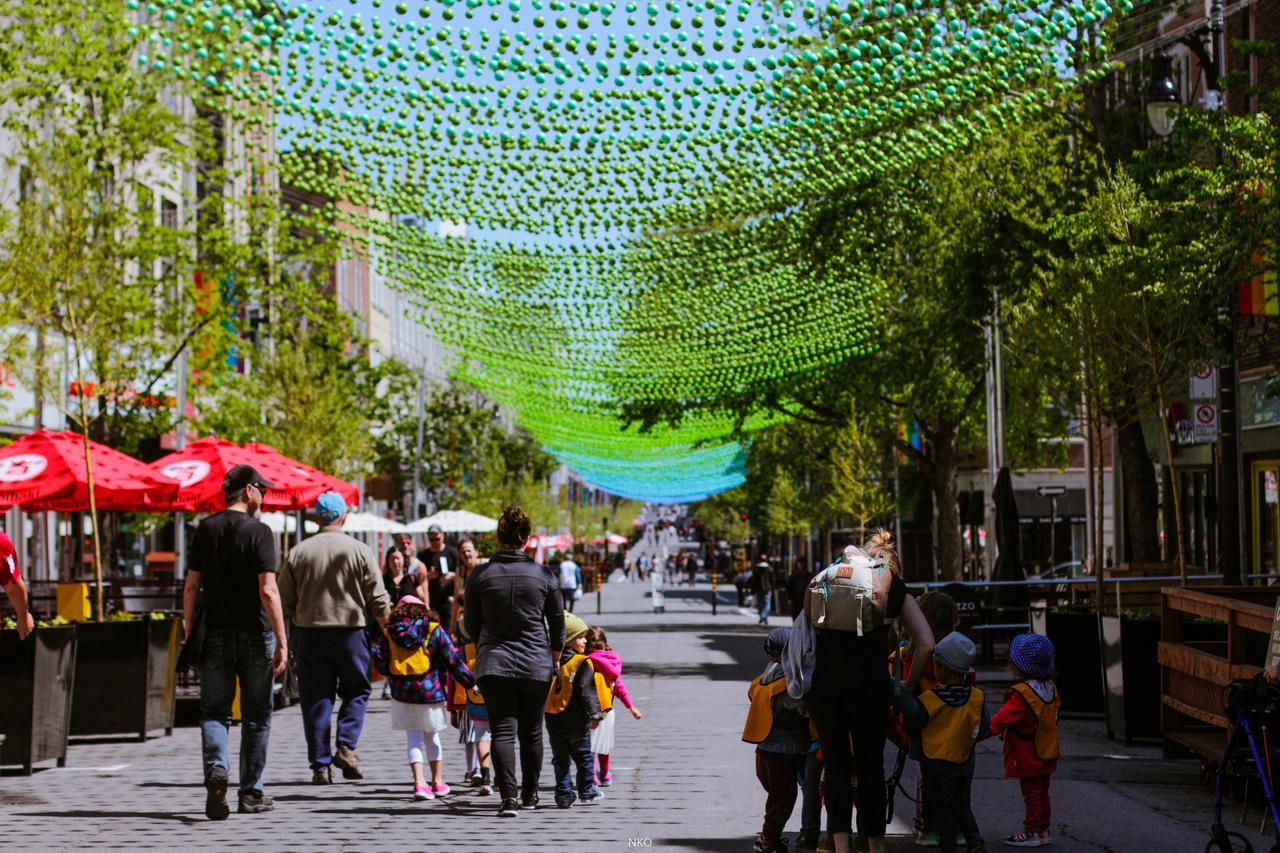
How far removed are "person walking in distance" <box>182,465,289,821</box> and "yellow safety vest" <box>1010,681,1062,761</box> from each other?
13.5 ft

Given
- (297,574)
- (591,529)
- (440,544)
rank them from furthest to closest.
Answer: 1. (591,529)
2. (440,544)
3. (297,574)

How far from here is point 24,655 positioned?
44.2ft

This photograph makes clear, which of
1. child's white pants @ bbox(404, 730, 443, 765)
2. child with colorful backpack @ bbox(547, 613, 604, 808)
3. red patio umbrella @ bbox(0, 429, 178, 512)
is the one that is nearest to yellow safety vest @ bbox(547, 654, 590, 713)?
child with colorful backpack @ bbox(547, 613, 604, 808)

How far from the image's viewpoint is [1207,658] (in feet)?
38.4

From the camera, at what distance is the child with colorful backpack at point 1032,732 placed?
9.99m

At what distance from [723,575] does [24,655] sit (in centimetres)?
10714

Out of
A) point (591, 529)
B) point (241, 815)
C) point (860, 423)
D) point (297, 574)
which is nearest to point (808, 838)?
point (241, 815)

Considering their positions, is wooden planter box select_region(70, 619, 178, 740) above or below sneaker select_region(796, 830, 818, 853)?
above

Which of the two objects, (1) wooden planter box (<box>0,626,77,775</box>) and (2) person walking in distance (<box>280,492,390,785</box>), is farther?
(1) wooden planter box (<box>0,626,77,775</box>)

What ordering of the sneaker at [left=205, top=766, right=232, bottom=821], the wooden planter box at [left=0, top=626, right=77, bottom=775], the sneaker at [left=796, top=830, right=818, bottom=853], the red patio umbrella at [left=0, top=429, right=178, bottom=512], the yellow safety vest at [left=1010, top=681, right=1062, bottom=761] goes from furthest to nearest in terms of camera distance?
the red patio umbrella at [left=0, top=429, right=178, bottom=512] < the wooden planter box at [left=0, top=626, right=77, bottom=775] < the sneaker at [left=205, top=766, right=232, bottom=821] < the yellow safety vest at [left=1010, top=681, right=1062, bottom=761] < the sneaker at [left=796, top=830, right=818, bottom=853]

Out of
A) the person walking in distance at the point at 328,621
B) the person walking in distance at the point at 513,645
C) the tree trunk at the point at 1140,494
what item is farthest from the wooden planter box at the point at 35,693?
the tree trunk at the point at 1140,494

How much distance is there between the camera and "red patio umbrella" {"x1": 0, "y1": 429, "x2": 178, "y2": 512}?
1927cm

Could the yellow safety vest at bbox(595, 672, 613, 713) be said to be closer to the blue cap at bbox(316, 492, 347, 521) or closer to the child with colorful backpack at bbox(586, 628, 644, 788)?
the child with colorful backpack at bbox(586, 628, 644, 788)

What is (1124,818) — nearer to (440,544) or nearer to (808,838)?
(808,838)
